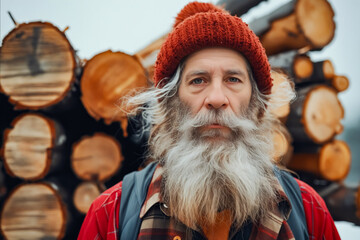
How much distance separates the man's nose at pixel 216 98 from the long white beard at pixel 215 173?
0.12ft

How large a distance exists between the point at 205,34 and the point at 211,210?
0.72 metres

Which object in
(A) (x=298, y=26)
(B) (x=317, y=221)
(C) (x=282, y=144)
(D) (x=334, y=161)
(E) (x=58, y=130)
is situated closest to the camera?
(B) (x=317, y=221)

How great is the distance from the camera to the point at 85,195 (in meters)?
1.77

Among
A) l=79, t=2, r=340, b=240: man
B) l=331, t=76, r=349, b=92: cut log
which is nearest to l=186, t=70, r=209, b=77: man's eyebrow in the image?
l=79, t=2, r=340, b=240: man

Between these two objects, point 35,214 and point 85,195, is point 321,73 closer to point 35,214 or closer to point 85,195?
point 85,195

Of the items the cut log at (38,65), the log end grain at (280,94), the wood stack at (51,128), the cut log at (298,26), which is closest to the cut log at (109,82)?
the wood stack at (51,128)

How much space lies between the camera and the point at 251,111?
1.17 meters

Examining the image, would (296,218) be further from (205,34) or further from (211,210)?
(205,34)

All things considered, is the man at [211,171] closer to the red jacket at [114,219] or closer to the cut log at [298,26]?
the red jacket at [114,219]

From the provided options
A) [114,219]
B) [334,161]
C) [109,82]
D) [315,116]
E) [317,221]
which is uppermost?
[109,82]

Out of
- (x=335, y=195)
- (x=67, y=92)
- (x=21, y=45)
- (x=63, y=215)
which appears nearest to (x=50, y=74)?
(x=67, y=92)

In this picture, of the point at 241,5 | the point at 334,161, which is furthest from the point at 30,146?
the point at 334,161

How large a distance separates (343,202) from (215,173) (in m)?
2.20

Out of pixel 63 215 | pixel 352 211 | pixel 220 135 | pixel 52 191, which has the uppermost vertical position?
pixel 220 135
